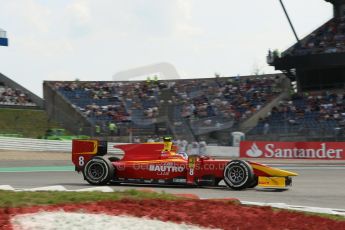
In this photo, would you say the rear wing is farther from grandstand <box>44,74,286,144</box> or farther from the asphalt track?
grandstand <box>44,74,286,144</box>

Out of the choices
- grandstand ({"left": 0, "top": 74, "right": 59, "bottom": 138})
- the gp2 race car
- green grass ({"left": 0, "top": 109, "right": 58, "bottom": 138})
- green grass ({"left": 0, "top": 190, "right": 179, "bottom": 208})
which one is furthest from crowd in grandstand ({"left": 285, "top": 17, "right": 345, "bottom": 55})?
green grass ({"left": 0, "top": 190, "right": 179, "bottom": 208})

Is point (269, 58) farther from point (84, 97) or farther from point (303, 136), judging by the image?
point (84, 97)

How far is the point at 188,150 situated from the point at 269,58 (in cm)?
1057

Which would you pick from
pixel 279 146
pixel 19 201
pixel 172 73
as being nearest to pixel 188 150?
pixel 279 146

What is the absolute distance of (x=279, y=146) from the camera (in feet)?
93.2

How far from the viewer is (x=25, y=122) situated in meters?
38.7

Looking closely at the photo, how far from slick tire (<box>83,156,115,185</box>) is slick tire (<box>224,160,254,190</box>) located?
9.32 ft

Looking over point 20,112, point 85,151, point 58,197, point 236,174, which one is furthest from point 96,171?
point 20,112

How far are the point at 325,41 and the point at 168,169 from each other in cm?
2651

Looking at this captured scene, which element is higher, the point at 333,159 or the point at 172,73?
the point at 172,73

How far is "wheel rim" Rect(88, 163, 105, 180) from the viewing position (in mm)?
13336

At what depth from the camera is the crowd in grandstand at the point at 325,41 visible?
35.7 m

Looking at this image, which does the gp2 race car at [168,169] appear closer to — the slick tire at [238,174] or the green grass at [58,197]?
the slick tire at [238,174]

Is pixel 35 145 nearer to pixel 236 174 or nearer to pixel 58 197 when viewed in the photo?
pixel 236 174
